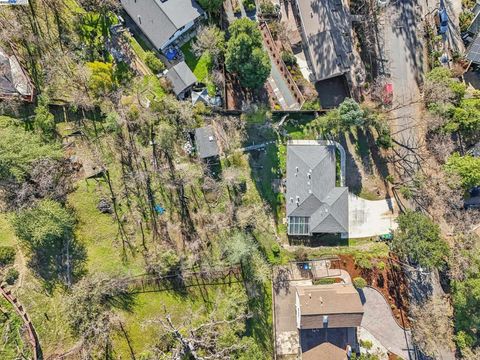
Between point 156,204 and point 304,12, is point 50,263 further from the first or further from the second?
point 304,12

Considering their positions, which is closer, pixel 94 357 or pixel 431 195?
pixel 94 357

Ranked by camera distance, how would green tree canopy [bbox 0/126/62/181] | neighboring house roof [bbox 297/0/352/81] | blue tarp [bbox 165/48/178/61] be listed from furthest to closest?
blue tarp [bbox 165/48/178/61] < neighboring house roof [bbox 297/0/352/81] < green tree canopy [bbox 0/126/62/181]

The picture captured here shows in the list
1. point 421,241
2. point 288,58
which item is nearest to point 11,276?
point 288,58

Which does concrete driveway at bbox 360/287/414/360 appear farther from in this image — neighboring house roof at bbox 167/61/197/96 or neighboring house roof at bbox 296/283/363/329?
neighboring house roof at bbox 167/61/197/96

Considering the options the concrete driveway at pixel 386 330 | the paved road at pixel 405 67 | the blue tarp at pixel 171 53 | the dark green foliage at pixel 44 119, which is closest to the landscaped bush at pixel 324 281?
the concrete driveway at pixel 386 330

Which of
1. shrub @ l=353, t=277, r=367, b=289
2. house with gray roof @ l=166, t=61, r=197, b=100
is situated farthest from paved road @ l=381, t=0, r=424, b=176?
house with gray roof @ l=166, t=61, r=197, b=100

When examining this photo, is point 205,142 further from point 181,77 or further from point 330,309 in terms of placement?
point 330,309

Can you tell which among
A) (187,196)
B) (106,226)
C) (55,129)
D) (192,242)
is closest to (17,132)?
(55,129)
